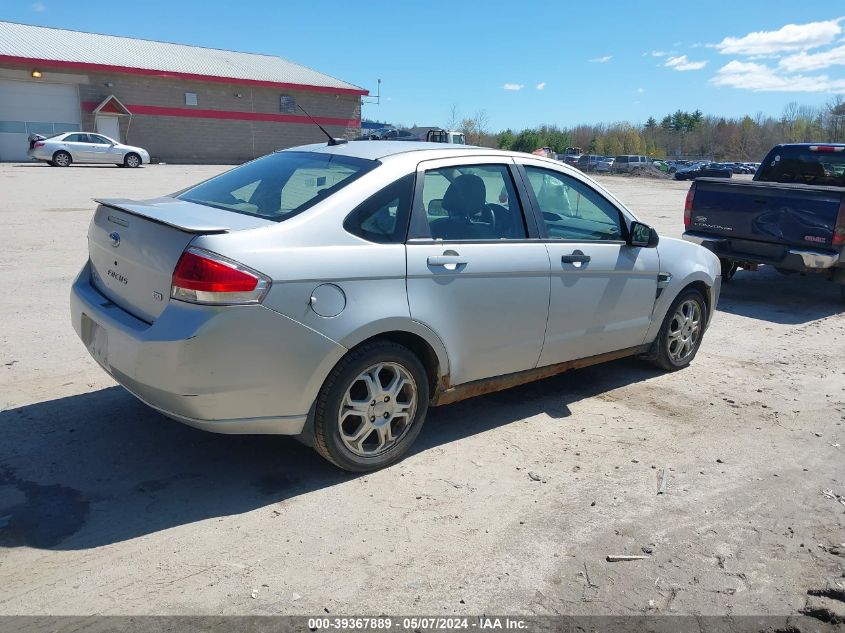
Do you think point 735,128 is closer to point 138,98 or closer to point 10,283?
point 138,98

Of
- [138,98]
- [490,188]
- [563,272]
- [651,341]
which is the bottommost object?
[651,341]

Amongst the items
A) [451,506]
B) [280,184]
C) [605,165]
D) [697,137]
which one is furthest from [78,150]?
[697,137]

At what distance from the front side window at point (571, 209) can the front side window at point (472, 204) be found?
0.75 ft

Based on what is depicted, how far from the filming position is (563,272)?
4730mm

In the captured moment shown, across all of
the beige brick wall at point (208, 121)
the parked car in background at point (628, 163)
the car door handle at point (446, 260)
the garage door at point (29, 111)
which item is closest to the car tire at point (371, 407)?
the car door handle at point (446, 260)

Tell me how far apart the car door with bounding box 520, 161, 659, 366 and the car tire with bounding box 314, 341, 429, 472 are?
112cm

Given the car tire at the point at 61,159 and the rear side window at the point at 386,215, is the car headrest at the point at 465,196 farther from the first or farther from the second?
the car tire at the point at 61,159

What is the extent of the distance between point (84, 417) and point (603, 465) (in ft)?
10.7

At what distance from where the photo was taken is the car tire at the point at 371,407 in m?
3.76

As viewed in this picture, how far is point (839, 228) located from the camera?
837cm

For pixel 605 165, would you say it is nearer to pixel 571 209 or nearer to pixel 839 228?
pixel 839 228

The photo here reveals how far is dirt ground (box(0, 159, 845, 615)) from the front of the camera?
3.06 metres

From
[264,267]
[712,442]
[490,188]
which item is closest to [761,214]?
[712,442]

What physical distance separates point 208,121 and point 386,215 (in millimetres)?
42546
